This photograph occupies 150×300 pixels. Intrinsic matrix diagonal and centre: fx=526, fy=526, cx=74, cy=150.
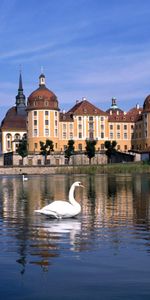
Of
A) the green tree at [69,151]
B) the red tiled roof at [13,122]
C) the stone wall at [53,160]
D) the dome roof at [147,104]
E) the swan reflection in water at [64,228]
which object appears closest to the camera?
the swan reflection in water at [64,228]

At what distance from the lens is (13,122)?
13088cm

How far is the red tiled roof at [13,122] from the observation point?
129 meters

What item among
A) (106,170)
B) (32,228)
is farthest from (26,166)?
(32,228)

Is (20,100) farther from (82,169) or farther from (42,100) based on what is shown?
(82,169)

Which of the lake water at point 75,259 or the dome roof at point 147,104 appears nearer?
the lake water at point 75,259

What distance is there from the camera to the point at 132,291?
8234mm

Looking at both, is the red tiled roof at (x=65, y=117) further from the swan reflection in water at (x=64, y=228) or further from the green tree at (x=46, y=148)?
the swan reflection in water at (x=64, y=228)

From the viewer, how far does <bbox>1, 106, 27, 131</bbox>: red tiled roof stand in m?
129

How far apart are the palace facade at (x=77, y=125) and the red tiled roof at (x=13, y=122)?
174 cm

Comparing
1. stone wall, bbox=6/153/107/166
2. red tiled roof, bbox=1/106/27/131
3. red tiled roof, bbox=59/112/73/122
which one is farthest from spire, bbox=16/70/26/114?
stone wall, bbox=6/153/107/166

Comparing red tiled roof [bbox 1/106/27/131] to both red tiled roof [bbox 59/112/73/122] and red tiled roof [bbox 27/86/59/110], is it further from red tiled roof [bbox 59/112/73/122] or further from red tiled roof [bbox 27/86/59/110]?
red tiled roof [bbox 27/86/59/110]

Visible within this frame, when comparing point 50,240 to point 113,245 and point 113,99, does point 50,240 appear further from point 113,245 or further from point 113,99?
point 113,99

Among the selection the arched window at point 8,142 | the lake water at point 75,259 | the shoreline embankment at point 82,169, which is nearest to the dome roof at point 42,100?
the arched window at point 8,142

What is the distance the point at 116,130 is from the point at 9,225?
104100 mm
